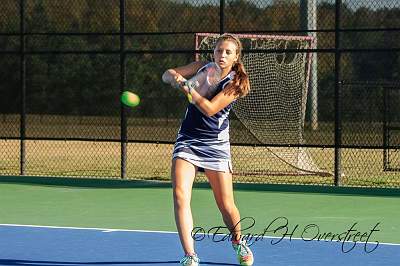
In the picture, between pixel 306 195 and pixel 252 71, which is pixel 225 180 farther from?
pixel 252 71

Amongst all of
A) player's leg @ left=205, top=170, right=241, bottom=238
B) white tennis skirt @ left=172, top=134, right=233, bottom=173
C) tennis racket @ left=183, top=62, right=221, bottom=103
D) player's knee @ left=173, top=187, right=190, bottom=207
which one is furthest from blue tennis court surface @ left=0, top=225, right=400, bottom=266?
tennis racket @ left=183, top=62, right=221, bottom=103

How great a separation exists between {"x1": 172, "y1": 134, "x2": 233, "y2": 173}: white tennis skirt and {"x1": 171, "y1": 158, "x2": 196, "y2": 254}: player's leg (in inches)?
2.5

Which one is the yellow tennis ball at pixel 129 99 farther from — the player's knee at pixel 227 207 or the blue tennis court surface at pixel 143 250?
the blue tennis court surface at pixel 143 250

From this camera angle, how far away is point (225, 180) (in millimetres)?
9852

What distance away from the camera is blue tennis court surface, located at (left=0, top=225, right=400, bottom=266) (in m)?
10.2

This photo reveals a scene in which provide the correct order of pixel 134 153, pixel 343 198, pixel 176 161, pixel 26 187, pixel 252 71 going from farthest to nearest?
1. pixel 134 153
2. pixel 252 71
3. pixel 26 187
4. pixel 343 198
5. pixel 176 161

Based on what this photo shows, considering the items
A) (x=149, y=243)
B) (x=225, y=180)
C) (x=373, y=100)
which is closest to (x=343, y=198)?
(x=149, y=243)

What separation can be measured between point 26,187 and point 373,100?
74.6 ft

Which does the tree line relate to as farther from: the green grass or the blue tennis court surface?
the blue tennis court surface

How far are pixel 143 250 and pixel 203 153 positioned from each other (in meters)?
1.48

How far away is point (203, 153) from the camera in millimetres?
9758

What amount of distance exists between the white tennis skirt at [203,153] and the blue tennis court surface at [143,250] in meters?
0.90

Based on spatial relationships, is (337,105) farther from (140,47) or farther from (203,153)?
(140,47)

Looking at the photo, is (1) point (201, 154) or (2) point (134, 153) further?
(2) point (134, 153)
